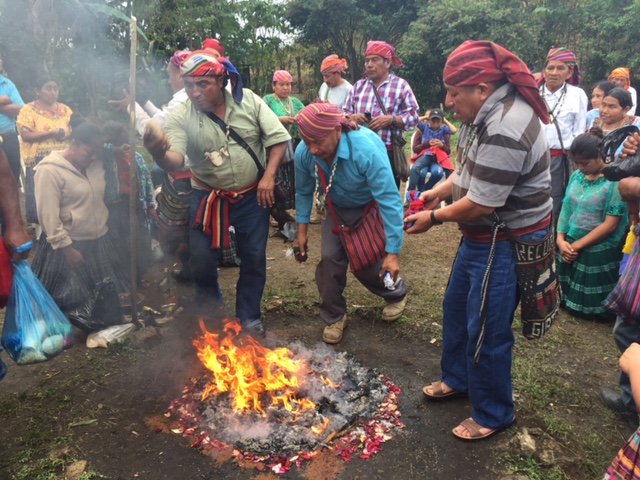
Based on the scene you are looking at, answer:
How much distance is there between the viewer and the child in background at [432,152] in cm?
788

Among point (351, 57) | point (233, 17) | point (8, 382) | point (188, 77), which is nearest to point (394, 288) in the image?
point (188, 77)

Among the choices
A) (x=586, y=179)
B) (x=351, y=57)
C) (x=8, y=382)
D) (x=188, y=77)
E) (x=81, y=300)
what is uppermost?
(x=351, y=57)

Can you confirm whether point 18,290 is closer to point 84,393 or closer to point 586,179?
point 84,393

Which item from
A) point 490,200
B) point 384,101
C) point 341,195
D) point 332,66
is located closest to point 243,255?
point 341,195

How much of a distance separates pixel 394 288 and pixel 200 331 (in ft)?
→ 6.19

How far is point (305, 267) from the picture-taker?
638 cm

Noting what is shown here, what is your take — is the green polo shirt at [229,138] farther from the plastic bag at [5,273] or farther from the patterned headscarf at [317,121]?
the plastic bag at [5,273]

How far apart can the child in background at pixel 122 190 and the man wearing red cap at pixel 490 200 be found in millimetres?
3068

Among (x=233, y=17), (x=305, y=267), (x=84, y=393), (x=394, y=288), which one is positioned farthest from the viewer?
(x=233, y=17)

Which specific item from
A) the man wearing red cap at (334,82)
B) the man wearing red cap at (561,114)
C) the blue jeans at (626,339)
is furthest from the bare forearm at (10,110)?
the blue jeans at (626,339)

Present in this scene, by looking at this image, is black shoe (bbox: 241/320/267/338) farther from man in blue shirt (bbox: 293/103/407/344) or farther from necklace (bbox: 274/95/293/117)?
necklace (bbox: 274/95/293/117)

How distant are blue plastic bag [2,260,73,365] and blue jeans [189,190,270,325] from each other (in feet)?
4.62

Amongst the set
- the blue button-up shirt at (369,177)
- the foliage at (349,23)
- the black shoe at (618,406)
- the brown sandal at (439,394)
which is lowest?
the brown sandal at (439,394)

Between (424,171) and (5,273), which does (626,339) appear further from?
(424,171)
